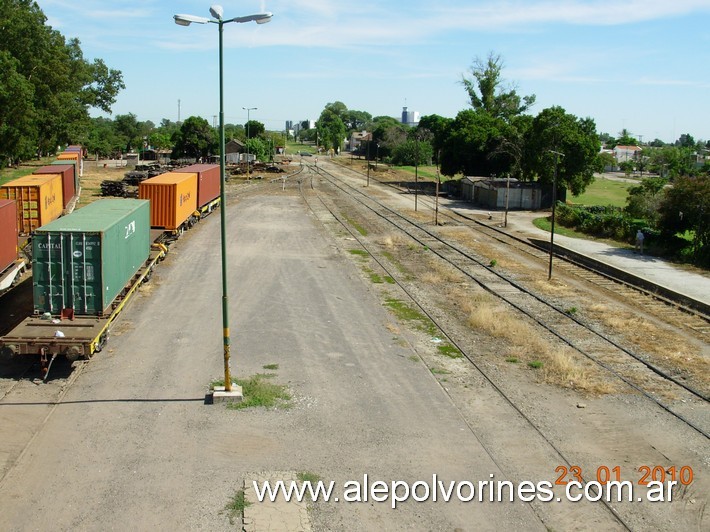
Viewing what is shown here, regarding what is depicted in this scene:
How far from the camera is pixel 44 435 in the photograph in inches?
546

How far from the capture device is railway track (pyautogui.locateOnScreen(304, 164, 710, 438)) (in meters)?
16.7

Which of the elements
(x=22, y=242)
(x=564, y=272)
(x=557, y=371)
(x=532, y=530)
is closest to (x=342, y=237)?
(x=564, y=272)

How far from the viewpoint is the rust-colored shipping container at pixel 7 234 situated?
23172mm

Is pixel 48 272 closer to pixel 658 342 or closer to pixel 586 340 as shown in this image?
pixel 586 340

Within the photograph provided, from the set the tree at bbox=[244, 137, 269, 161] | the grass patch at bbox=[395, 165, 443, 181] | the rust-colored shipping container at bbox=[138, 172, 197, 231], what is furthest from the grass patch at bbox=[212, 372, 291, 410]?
the tree at bbox=[244, 137, 269, 161]

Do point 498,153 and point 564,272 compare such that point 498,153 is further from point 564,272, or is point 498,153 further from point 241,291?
point 241,291

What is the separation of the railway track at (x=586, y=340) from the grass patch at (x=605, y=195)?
29.1 m

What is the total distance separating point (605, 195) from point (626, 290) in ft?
170

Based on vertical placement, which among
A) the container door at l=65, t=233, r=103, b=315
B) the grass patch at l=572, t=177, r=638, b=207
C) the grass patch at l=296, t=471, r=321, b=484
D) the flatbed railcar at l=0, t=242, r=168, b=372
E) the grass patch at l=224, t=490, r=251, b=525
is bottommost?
the grass patch at l=224, t=490, r=251, b=525

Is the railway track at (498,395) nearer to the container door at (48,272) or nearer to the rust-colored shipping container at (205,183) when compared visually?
the rust-colored shipping container at (205,183)

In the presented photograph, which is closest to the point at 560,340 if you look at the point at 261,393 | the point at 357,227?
the point at 261,393

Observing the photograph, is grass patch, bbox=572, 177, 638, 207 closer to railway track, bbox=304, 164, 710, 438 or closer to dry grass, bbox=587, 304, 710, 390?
railway track, bbox=304, 164, 710, 438

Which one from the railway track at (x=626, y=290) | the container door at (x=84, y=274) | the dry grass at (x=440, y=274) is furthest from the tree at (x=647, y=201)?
the container door at (x=84, y=274)

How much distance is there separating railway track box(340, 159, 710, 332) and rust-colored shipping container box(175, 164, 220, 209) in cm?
1930
